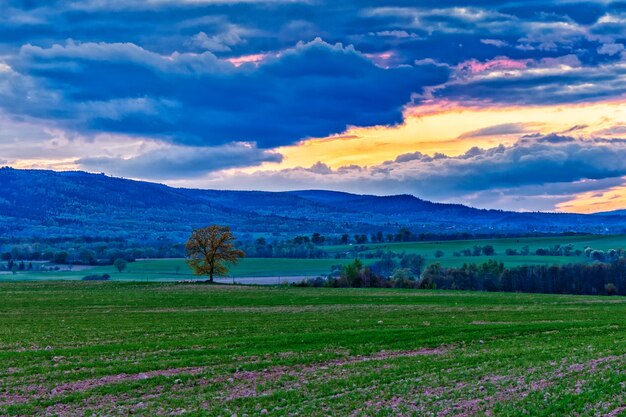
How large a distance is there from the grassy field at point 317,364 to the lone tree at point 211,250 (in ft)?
166

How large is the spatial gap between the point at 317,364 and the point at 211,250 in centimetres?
7488

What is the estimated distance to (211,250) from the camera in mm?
99625

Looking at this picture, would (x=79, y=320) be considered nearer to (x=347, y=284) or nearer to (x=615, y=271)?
(x=347, y=284)

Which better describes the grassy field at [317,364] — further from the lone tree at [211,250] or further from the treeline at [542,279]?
the treeline at [542,279]

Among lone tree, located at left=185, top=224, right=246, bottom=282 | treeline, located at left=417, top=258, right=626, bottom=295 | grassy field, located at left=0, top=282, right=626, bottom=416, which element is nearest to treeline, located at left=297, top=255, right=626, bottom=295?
treeline, located at left=417, top=258, right=626, bottom=295

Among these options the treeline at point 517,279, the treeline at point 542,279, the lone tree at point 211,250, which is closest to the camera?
the lone tree at point 211,250

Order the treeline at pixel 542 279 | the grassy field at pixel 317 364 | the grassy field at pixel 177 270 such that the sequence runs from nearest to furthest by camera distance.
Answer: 1. the grassy field at pixel 317 364
2. the treeline at pixel 542 279
3. the grassy field at pixel 177 270

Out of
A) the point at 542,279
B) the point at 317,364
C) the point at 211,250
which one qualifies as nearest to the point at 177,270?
the point at 211,250

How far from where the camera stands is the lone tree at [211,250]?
99.3 m

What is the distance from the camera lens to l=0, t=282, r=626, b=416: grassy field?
19.4 m

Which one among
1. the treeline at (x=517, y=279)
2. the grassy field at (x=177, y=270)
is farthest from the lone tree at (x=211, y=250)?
the grassy field at (x=177, y=270)

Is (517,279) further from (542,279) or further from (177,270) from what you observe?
(177,270)

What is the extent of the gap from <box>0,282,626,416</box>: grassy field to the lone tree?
50714 mm

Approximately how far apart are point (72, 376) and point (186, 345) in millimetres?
7621
